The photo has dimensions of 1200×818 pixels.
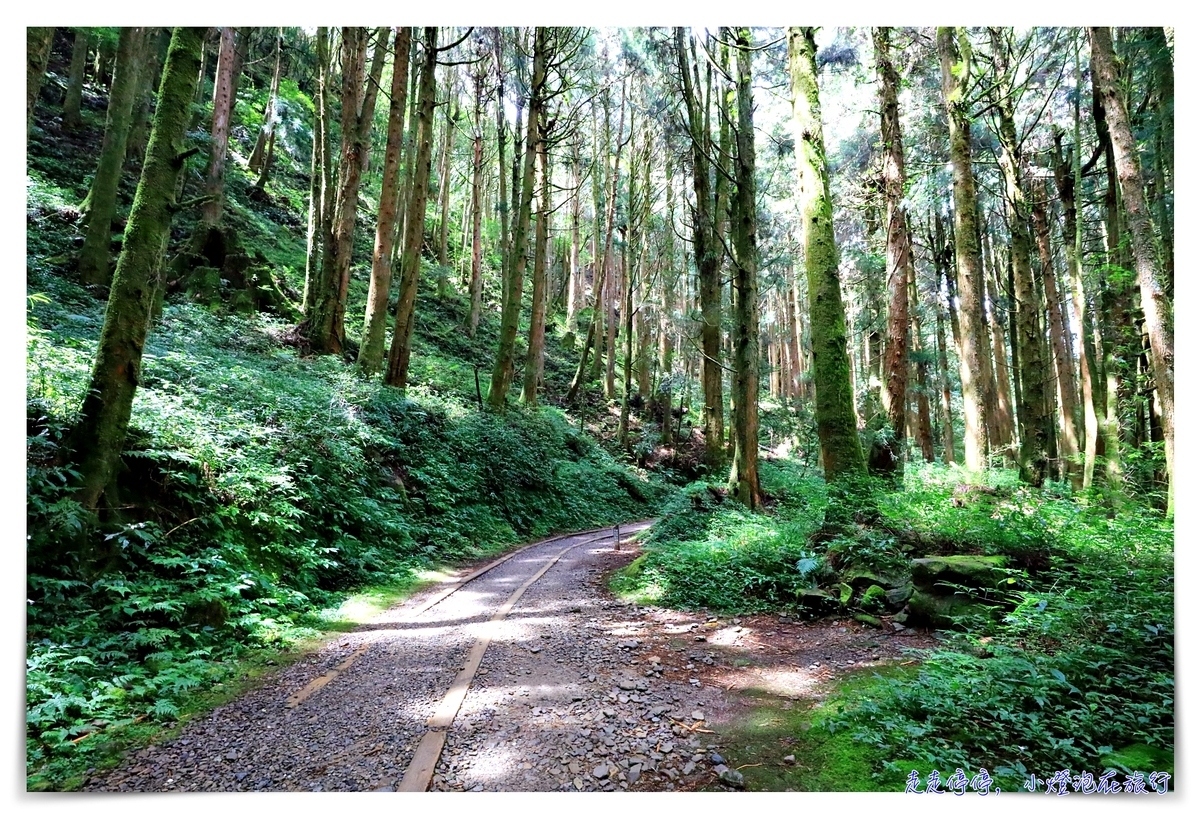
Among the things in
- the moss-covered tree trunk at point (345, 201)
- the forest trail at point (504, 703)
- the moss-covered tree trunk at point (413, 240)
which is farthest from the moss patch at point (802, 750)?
the moss-covered tree trunk at point (345, 201)

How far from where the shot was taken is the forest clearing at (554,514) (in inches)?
118

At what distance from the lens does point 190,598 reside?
4406 mm

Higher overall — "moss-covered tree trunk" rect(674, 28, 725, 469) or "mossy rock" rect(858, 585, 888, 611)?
"moss-covered tree trunk" rect(674, 28, 725, 469)

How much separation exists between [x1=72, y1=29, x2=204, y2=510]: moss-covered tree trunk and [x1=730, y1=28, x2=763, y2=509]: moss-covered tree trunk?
7877 millimetres

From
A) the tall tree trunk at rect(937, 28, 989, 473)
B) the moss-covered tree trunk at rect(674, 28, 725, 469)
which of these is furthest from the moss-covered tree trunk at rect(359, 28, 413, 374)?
the tall tree trunk at rect(937, 28, 989, 473)

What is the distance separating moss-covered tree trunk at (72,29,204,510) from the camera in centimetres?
445

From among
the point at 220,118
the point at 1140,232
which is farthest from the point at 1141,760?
the point at 220,118

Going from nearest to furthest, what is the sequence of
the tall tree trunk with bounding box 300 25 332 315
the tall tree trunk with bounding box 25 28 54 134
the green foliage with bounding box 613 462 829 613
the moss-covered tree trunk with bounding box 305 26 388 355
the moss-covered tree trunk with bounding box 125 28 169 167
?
the tall tree trunk with bounding box 25 28 54 134
the green foliage with bounding box 613 462 829 613
the moss-covered tree trunk with bounding box 125 28 169 167
the moss-covered tree trunk with bounding box 305 26 388 355
the tall tree trunk with bounding box 300 25 332 315

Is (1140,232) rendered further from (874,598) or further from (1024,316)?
(874,598)

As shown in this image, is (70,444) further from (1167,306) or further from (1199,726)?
(1167,306)

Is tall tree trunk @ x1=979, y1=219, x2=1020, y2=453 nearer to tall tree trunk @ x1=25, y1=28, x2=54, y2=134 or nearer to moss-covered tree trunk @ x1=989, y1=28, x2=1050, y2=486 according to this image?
moss-covered tree trunk @ x1=989, y1=28, x2=1050, y2=486

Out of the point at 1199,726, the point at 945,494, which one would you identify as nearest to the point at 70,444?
the point at 1199,726
